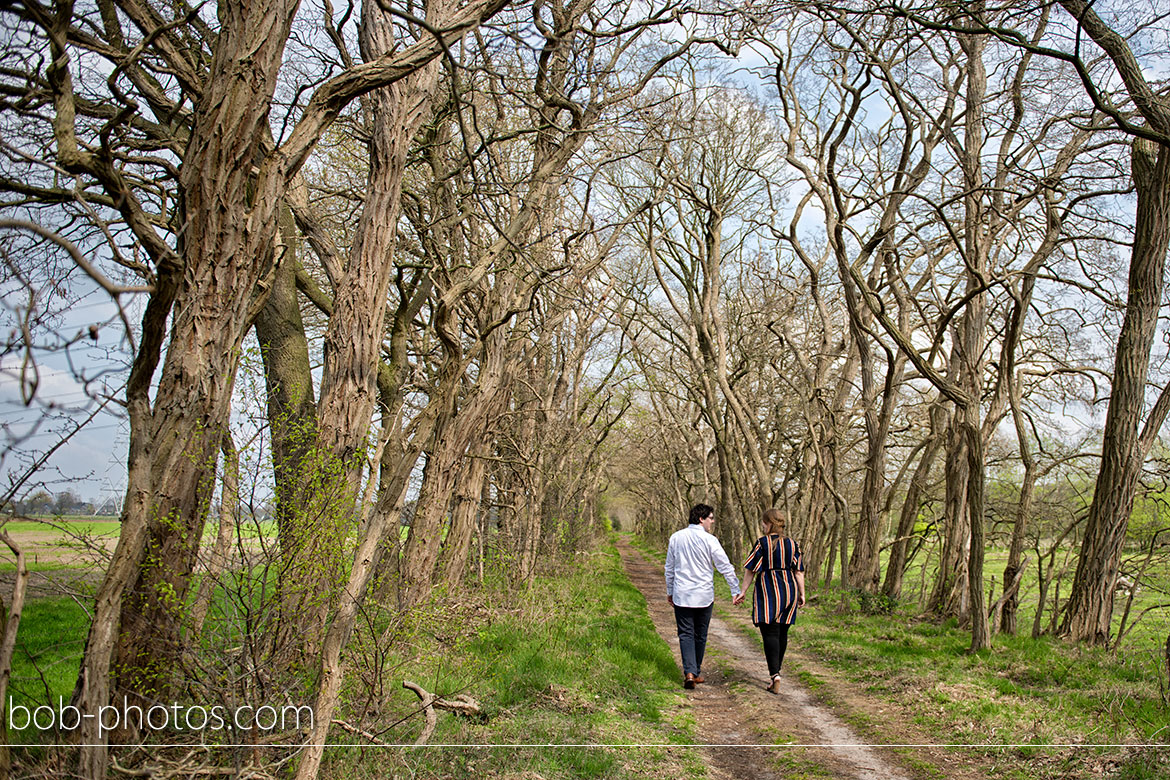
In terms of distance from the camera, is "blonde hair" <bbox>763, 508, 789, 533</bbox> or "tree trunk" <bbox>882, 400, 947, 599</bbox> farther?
"tree trunk" <bbox>882, 400, 947, 599</bbox>

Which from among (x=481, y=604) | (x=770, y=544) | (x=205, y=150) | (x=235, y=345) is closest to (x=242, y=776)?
(x=235, y=345)

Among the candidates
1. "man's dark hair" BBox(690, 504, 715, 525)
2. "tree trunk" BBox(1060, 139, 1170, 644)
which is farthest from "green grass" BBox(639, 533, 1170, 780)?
"man's dark hair" BBox(690, 504, 715, 525)

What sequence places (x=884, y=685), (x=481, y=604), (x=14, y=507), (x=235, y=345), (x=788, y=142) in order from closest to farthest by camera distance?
1. (x=14, y=507)
2. (x=235, y=345)
3. (x=884, y=685)
4. (x=481, y=604)
5. (x=788, y=142)

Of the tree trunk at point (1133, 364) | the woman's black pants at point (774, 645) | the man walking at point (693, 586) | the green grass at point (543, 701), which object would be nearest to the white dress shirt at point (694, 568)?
the man walking at point (693, 586)

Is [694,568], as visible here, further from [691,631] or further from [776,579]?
[776,579]

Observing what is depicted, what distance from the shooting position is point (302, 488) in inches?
166

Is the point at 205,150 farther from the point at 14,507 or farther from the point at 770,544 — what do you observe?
the point at 770,544

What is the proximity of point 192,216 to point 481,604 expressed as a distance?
8.60 meters

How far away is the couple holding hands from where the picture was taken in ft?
26.1

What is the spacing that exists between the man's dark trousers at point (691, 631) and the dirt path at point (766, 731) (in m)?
0.28

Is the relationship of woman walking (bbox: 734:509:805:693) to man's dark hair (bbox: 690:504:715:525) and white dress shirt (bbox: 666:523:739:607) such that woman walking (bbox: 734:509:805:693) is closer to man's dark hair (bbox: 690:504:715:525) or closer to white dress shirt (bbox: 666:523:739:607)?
white dress shirt (bbox: 666:523:739:607)

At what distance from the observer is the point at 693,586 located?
8.06 meters

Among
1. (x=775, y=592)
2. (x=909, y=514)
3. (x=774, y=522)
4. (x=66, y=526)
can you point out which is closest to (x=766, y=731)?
(x=775, y=592)

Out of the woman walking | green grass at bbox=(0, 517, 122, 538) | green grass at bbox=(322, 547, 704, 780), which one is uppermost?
green grass at bbox=(0, 517, 122, 538)
